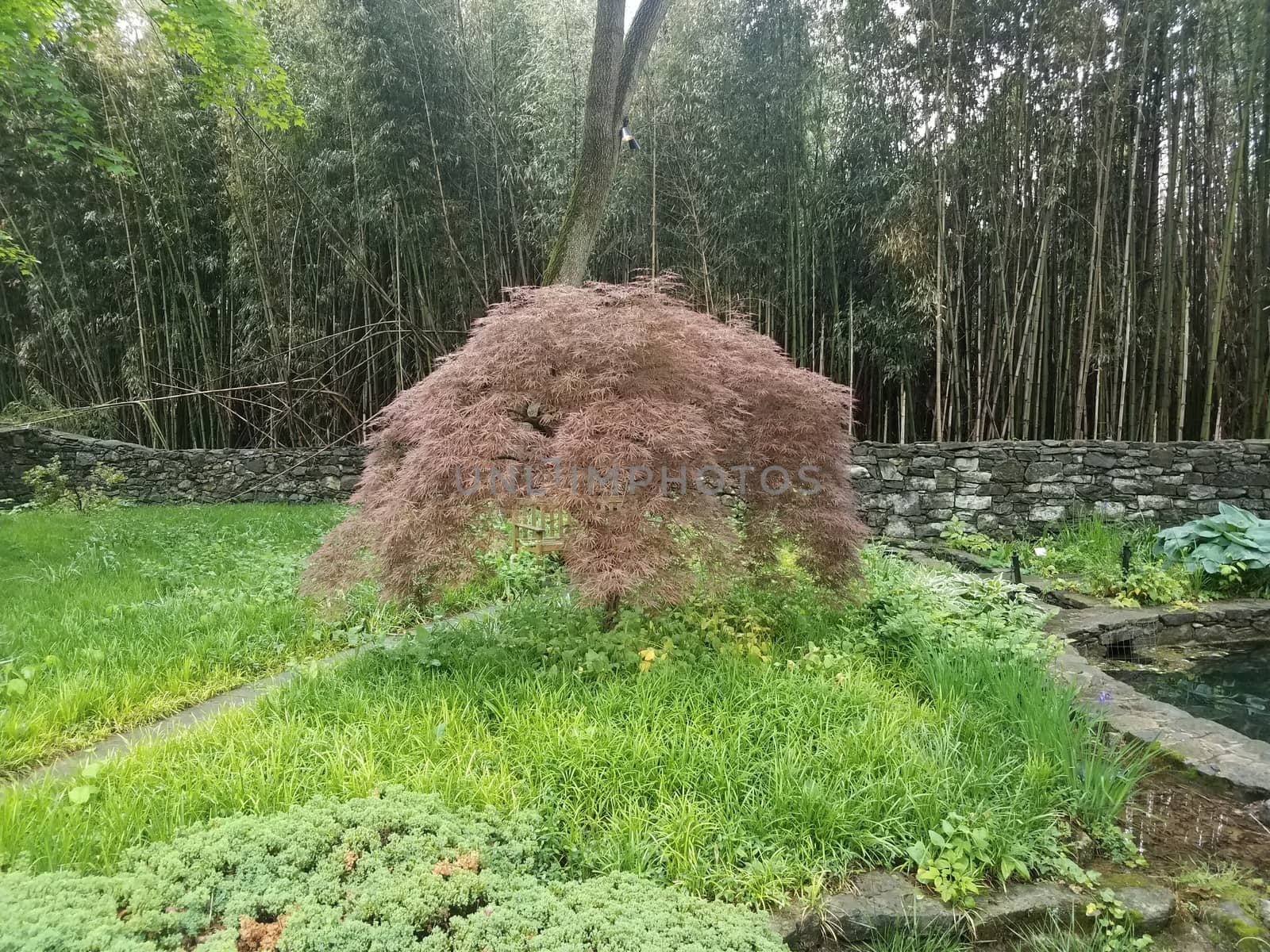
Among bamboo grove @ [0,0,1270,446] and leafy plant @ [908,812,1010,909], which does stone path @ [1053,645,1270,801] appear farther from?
bamboo grove @ [0,0,1270,446]

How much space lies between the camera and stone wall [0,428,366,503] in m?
7.57

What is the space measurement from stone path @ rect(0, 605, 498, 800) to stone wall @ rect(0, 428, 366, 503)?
520 centimetres

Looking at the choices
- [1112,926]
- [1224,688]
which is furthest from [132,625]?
[1224,688]

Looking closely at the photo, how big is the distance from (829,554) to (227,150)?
762 cm

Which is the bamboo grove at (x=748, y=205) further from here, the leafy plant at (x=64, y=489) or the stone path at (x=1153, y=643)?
the stone path at (x=1153, y=643)

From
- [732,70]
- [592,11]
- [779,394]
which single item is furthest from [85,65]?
[779,394]

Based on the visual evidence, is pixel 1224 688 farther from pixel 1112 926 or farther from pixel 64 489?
pixel 64 489

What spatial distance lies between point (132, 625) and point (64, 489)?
538 centimetres

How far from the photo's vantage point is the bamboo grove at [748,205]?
5207mm

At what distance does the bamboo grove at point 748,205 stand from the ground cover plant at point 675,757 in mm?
4097

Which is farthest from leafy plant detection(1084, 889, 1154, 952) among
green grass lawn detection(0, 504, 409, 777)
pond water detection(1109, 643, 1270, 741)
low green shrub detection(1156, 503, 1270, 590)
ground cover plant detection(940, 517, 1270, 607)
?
low green shrub detection(1156, 503, 1270, 590)

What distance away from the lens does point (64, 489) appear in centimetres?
693

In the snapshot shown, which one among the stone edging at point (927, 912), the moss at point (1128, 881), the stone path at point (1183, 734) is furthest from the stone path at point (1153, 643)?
the stone edging at point (927, 912)

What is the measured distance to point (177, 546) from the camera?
4.79 meters
